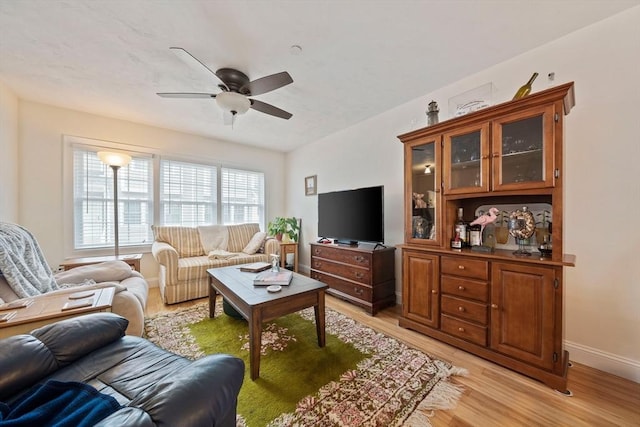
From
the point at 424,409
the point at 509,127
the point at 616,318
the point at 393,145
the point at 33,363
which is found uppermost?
the point at 393,145

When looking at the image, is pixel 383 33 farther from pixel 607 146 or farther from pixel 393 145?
pixel 607 146

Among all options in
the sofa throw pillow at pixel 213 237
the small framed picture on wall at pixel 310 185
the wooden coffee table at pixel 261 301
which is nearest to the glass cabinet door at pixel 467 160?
the wooden coffee table at pixel 261 301

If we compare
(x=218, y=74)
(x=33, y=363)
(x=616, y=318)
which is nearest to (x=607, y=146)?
(x=616, y=318)

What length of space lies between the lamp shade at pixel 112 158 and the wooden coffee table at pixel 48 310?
2007mm

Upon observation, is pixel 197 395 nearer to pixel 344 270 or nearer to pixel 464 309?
pixel 464 309

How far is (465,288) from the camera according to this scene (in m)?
1.97

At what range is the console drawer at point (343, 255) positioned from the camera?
110 inches

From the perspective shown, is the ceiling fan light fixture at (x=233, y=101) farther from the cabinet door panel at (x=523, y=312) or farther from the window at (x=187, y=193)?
the cabinet door panel at (x=523, y=312)

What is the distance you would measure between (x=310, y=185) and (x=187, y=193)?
2.17 metres

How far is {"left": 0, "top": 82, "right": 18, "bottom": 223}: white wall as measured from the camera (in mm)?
2490

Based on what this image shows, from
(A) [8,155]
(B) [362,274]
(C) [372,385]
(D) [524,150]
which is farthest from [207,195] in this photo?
(D) [524,150]

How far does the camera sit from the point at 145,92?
2.67m

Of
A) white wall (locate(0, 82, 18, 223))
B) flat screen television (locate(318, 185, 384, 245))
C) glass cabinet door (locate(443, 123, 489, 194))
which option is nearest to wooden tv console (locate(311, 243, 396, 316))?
flat screen television (locate(318, 185, 384, 245))

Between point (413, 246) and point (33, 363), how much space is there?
2.53 meters
